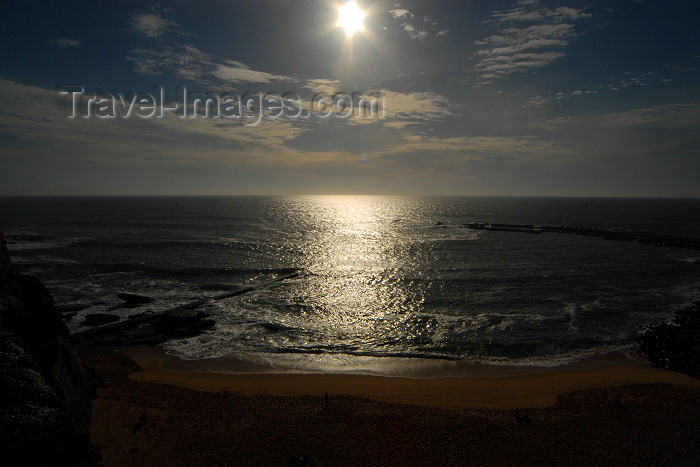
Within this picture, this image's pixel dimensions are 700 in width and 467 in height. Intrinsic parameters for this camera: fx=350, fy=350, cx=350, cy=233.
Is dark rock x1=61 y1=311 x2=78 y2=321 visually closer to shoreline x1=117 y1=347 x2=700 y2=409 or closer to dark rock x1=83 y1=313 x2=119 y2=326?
dark rock x1=83 y1=313 x2=119 y2=326

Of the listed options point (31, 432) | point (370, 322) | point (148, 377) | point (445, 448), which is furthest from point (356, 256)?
point (31, 432)

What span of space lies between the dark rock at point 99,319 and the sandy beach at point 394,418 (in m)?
10.8

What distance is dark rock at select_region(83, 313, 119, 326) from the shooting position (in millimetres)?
34094

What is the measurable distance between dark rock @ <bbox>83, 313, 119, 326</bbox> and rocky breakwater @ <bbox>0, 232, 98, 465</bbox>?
53.6 ft

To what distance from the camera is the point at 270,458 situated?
614 inches

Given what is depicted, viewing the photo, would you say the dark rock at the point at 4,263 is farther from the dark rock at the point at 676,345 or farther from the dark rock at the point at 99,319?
the dark rock at the point at 676,345

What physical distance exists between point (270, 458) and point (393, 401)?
27.3 ft

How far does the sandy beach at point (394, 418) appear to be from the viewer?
1592 centimetres

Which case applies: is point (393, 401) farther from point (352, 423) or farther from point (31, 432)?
point (31, 432)

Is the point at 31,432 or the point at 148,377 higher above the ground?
the point at 31,432

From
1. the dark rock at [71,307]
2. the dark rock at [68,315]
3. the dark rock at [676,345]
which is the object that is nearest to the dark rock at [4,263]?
the dark rock at [68,315]

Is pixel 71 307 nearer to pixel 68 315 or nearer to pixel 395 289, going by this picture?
pixel 68 315

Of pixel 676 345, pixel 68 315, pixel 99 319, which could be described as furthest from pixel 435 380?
Answer: pixel 68 315

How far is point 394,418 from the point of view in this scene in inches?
747
